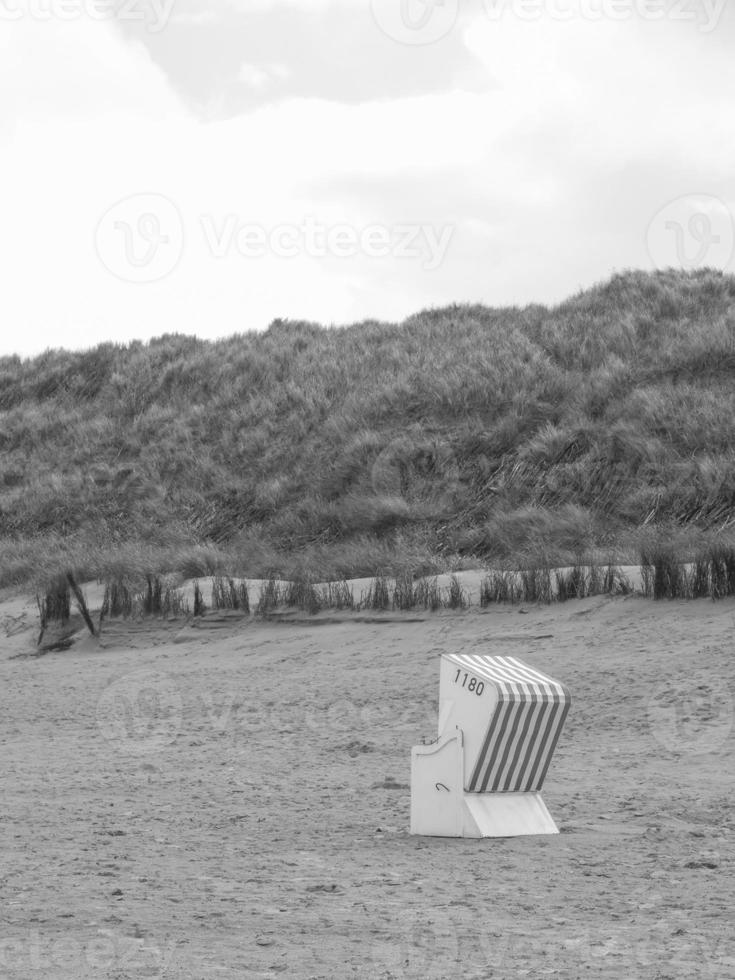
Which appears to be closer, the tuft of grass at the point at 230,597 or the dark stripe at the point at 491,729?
the dark stripe at the point at 491,729

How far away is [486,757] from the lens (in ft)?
23.2

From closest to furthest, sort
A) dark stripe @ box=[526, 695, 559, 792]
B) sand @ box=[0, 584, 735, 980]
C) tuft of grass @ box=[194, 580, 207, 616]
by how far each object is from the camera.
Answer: sand @ box=[0, 584, 735, 980] → dark stripe @ box=[526, 695, 559, 792] → tuft of grass @ box=[194, 580, 207, 616]

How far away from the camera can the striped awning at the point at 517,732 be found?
7.05m

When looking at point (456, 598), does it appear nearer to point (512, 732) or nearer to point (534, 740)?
point (534, 740)

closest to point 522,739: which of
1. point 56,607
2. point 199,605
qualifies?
point 199,605

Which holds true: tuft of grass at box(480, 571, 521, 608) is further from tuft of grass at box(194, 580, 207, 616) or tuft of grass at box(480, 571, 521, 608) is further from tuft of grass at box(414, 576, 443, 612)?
tuft of grass at box(194, 580, 207, 616)
